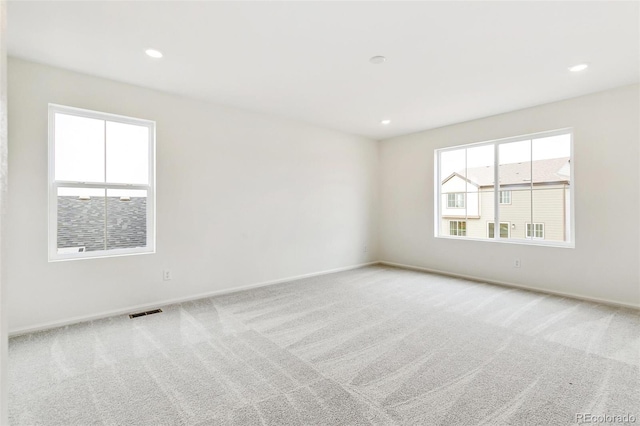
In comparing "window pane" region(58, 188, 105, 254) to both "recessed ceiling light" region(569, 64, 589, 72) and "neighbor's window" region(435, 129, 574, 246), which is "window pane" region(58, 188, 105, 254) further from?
"recessed ceiling light" region(569, 64, 589, 72)

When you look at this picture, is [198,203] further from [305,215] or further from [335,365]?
[335,365]

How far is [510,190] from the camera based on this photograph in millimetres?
4387

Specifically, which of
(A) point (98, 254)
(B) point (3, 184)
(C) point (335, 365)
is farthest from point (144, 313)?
(B) point (3, 184)

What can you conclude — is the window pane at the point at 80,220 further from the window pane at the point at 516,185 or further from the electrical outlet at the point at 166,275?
A: the window pane at the point at 516,185

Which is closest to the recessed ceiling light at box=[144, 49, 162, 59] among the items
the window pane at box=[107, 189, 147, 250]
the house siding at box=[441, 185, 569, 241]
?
the window pane at box=[107, 189, 147, 250]

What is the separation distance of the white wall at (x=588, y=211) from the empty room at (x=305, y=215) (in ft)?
0.08

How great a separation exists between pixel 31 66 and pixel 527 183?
5965 mm

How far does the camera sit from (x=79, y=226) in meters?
3.04

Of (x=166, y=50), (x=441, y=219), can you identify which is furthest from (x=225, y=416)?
(x=441, y=219)

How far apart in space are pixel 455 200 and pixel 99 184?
16.8 feet

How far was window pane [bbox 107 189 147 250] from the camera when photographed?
324 centimetres

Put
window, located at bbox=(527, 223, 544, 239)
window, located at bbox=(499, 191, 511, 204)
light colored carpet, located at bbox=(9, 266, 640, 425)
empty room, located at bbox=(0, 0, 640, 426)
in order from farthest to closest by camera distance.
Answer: window, located at bbox=(499, 191, 511, 204), window, located at bbox=(527, 223, 544, 239), empty room, located at bbox=(0, 0, 640, 426), light colored carpet, located at bbox=(9, 266, 640, 425)

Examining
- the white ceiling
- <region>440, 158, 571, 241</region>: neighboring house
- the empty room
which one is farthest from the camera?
<region>440, 158, 571, 241</region>: neighboring house

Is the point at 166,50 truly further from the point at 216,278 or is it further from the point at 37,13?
the point at 216,278
